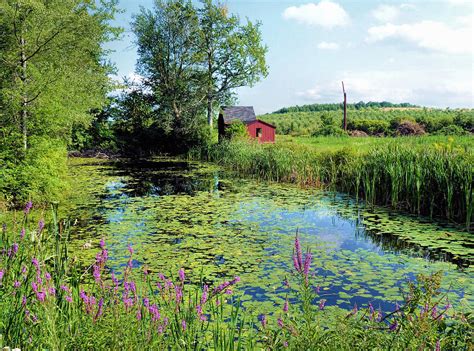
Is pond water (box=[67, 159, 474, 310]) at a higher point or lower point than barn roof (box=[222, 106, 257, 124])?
lower

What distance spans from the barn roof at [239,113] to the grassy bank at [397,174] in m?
15.8

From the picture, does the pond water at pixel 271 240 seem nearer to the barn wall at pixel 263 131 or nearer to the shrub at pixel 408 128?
the barn wall at pixel 263 131

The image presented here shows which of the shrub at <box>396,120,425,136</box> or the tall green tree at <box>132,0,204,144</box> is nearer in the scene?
the tall green tree at <box>132,0,204,144</box>

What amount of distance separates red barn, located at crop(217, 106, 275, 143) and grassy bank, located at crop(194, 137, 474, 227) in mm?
15590

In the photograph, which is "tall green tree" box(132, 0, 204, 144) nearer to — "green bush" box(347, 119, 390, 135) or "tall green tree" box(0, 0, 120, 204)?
"tall green tree" box(0, 0, 120, 204)

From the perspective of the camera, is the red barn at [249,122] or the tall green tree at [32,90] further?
the red barn at [249,122]

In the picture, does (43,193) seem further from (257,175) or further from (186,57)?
(186,57)

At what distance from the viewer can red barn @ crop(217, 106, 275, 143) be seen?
3206 centimetres

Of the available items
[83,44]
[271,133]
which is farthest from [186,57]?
[83,44]

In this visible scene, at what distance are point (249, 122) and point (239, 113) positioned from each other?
1.41m

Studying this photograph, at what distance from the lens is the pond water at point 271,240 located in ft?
18.0

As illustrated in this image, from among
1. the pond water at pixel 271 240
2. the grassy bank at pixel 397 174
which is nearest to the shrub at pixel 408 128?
the grassy bank at pixel 397 174

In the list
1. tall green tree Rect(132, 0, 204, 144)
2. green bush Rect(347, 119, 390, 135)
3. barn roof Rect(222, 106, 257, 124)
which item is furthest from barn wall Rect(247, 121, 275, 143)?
green bush Rect(347, 119, 390, 135)

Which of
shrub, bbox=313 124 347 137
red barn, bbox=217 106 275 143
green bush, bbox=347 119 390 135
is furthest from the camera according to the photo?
green bush, bbox=347 119 390 135
